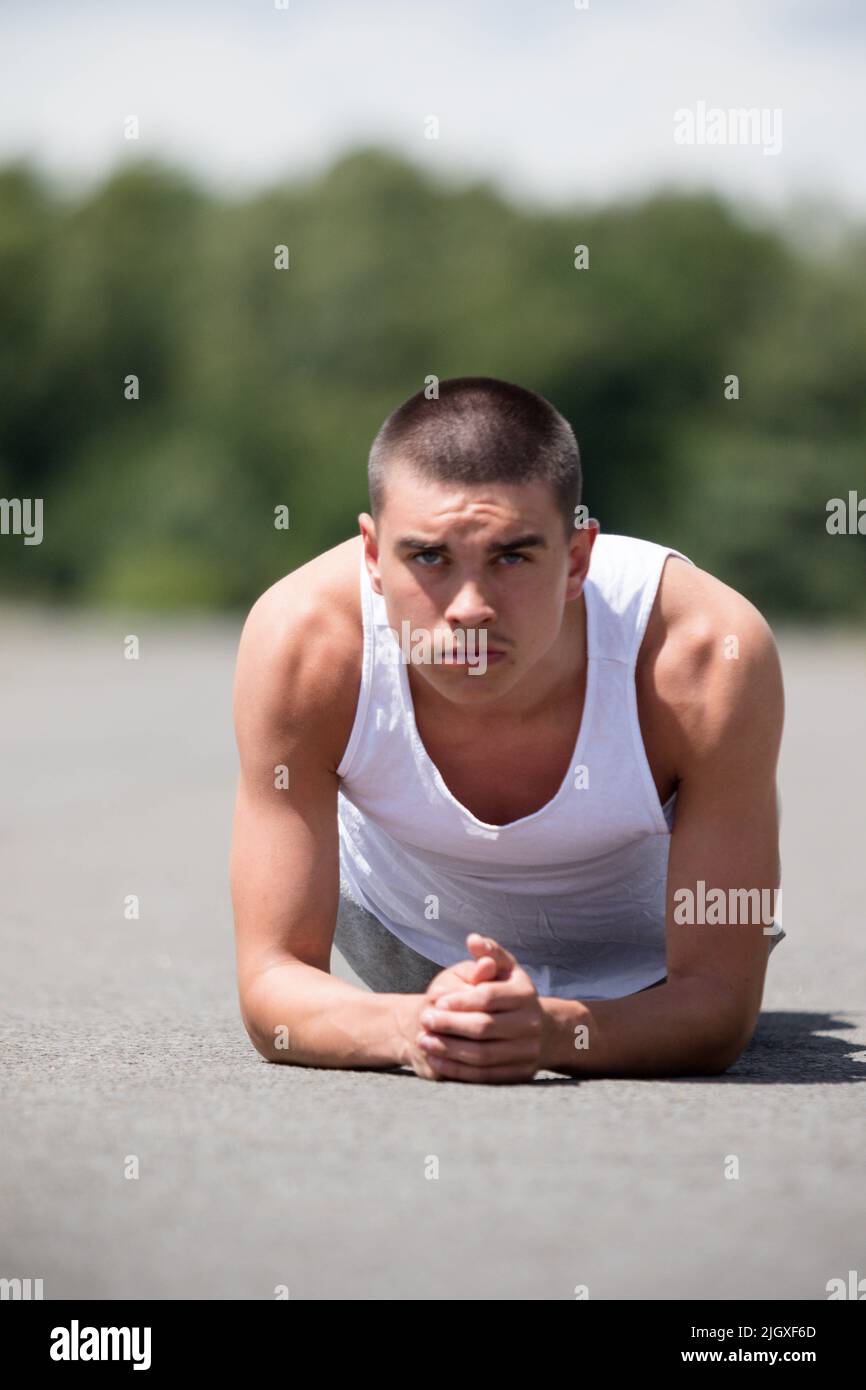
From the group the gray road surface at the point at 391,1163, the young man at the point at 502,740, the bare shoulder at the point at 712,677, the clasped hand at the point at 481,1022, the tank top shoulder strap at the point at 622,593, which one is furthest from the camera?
the tank top shoulder strap at the point at 622,593

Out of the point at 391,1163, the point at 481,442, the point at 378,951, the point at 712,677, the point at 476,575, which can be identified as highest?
the point at 481,442

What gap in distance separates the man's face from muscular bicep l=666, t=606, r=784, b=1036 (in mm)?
447

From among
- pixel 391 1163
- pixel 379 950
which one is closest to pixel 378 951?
pixel 379 950

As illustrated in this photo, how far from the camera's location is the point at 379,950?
A: 527cm

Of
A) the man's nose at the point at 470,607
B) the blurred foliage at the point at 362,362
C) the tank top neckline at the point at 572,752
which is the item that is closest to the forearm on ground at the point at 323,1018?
the tank top neckline at the point at 572,752

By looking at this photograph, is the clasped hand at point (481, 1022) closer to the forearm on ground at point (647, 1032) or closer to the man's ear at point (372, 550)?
the forearm on ground at point (647, 1032)

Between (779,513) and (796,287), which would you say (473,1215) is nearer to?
(779,513)

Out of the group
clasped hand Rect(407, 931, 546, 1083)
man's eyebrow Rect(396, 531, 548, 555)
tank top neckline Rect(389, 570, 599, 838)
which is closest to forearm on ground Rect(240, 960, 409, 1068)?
clasped hand Rect(407, 931, 546, 1083)

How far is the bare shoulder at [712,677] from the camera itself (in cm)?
423

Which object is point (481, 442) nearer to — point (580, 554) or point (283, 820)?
point (580, 554)

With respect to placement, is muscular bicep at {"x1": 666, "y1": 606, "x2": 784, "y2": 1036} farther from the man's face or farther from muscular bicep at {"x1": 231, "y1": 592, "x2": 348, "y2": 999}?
muscular bicep at {"x1": 231, "y1": 592, "x2": 348, "y2": 999}

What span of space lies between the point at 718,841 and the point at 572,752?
0.39m

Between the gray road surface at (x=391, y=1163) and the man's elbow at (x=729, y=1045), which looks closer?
the gray road surface at (x=391, y=1163)

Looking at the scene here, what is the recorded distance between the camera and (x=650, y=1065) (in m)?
4.16
